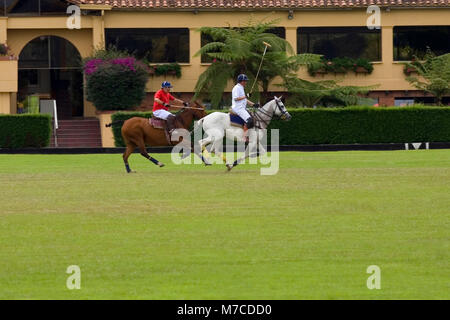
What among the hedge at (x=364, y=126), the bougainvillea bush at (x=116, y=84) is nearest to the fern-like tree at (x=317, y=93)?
the hedge at (x=364, y=126)

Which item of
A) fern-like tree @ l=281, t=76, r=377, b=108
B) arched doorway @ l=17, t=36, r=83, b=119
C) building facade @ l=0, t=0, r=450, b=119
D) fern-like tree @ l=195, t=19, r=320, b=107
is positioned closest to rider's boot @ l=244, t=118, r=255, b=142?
fern-like tree @ l=195, t=19, r=320, b=107

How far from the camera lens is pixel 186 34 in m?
48.7

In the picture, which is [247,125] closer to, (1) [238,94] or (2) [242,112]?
(2) [242,112]

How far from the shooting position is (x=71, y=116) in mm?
49125

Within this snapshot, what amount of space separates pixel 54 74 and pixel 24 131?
10431mm

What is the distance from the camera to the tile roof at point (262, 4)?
Result: 4788cm

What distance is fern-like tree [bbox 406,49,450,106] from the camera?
45969 millimetres

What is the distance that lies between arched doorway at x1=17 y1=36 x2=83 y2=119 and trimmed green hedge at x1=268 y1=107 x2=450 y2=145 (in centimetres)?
1193

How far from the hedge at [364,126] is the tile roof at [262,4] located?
8.97 metres

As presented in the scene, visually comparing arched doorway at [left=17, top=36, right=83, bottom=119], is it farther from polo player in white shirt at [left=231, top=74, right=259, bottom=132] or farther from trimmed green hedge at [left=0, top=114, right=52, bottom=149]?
polo player in white shirt at [left=231, top=74, right=259, bottom=132]

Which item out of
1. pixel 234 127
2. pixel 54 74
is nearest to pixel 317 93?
pixel 54 74

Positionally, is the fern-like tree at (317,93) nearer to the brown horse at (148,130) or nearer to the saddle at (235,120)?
the brown horse at (148,130)

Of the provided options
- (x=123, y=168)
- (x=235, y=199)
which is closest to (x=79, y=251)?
(x=235, y=199)
